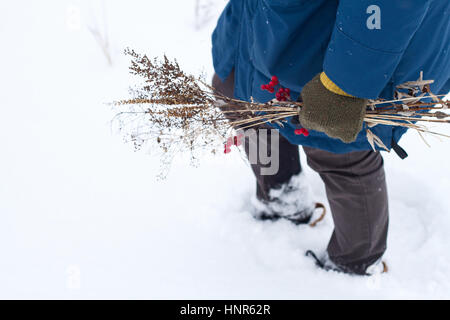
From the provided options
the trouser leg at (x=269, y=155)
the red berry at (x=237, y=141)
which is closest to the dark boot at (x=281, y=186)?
the trouser leg at (x=269, y=155)

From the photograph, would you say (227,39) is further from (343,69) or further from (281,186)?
(281,186)

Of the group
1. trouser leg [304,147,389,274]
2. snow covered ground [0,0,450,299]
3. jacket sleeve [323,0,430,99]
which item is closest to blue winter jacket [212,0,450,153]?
jacket sleeve [323,0,430,99]

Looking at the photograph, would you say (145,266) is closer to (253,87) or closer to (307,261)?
(307,261)

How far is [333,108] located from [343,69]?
9 centimetres

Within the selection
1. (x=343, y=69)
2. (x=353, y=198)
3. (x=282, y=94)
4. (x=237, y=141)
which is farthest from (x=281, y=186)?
(x=343, y=69)

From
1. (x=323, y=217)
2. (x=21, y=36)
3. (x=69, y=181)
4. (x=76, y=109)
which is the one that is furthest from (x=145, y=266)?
(x=21, y=36)

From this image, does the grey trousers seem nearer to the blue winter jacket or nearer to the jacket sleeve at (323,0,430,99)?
the blue winter jacket

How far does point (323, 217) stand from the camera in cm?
159

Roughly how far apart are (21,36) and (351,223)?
8.39 ft

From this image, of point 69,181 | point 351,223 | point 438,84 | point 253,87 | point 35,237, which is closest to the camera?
point 438,84

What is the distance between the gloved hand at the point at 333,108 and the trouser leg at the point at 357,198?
0.26m

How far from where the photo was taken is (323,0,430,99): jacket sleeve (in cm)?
59

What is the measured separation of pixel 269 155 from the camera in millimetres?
1261
